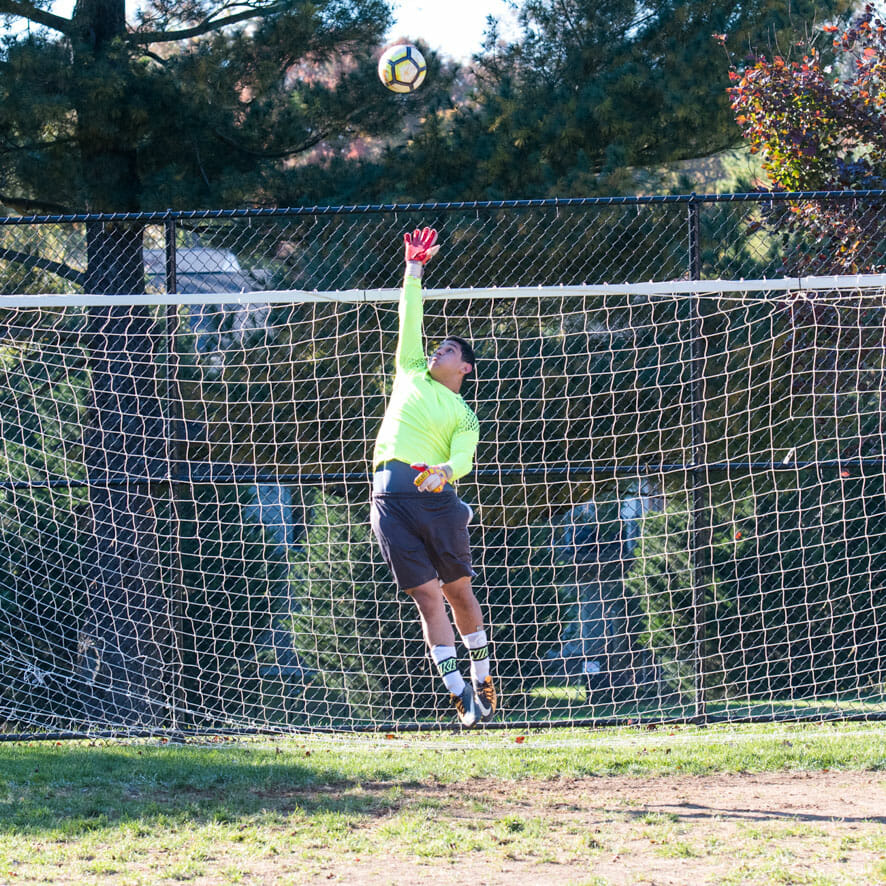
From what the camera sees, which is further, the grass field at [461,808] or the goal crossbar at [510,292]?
the goal crossbar at [510,292]

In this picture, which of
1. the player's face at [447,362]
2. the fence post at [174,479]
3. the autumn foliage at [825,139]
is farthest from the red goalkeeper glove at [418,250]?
the autumn foliage at [825,139]

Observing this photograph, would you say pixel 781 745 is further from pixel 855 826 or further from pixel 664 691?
pixel 664 691

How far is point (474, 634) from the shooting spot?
18.5ft

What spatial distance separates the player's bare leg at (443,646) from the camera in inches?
212

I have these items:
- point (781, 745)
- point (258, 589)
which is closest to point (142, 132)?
point (258, 589)

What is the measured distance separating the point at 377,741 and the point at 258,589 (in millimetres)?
2411

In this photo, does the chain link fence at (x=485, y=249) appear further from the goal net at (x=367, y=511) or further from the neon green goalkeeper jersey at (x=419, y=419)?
the neon green goalkeeper jersey at (x=419, y=419)

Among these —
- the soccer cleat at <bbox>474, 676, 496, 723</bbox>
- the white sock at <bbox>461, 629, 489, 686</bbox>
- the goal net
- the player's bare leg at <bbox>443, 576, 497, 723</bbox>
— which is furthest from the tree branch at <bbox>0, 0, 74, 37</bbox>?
the soccer cleat at <bbox>474, 676, 496, 723</bbox>

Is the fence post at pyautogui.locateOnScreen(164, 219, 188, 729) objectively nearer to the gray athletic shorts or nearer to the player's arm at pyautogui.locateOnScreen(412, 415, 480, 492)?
the gray athletic shorts

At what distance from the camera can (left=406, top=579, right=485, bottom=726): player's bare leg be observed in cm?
538

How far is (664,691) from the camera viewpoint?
9242 millimetres

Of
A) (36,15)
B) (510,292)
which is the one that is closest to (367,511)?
(510,292)

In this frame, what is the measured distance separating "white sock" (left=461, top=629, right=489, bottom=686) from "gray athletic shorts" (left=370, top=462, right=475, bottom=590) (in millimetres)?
444

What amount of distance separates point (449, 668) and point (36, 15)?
779cm
